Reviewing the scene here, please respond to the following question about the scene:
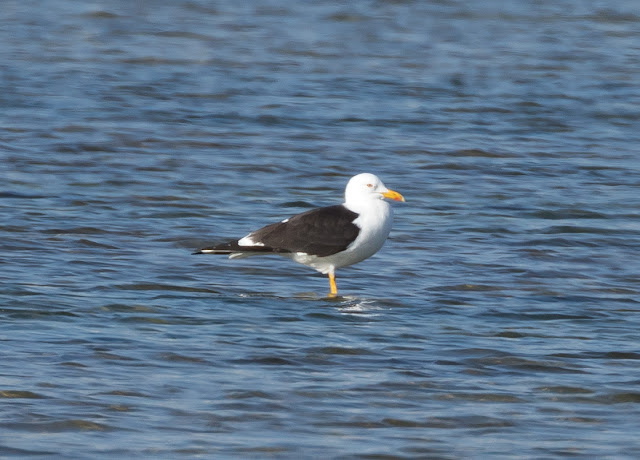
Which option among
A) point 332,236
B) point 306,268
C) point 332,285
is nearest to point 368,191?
point 332,236

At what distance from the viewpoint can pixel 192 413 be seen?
7.68 metres

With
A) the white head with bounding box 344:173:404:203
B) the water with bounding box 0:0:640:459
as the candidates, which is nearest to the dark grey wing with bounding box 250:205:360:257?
the white head with bounding box 344:173:404:203

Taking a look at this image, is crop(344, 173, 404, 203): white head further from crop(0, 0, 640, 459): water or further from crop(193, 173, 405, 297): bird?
crop(0, 0, 640, 459): water

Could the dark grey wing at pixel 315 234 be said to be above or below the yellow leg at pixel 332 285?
above

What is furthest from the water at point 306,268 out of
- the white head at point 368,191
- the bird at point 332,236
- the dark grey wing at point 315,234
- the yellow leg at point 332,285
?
the white head at point 368,191

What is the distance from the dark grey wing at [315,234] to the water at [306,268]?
41 cm

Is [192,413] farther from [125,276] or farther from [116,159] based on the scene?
[116,159]

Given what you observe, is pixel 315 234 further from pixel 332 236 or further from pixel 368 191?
pixel 368 191

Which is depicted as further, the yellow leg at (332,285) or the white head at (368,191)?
the white head at (368,191)

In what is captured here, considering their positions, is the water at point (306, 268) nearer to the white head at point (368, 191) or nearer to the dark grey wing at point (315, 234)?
the dark grey wing at point (315, 234)

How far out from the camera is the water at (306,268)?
7719mm

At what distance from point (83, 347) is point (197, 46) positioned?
17813 mm

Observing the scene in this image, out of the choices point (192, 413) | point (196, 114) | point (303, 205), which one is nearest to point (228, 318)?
point (192, 413)

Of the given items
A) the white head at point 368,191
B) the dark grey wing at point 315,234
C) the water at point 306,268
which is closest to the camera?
the water at point 306,268
